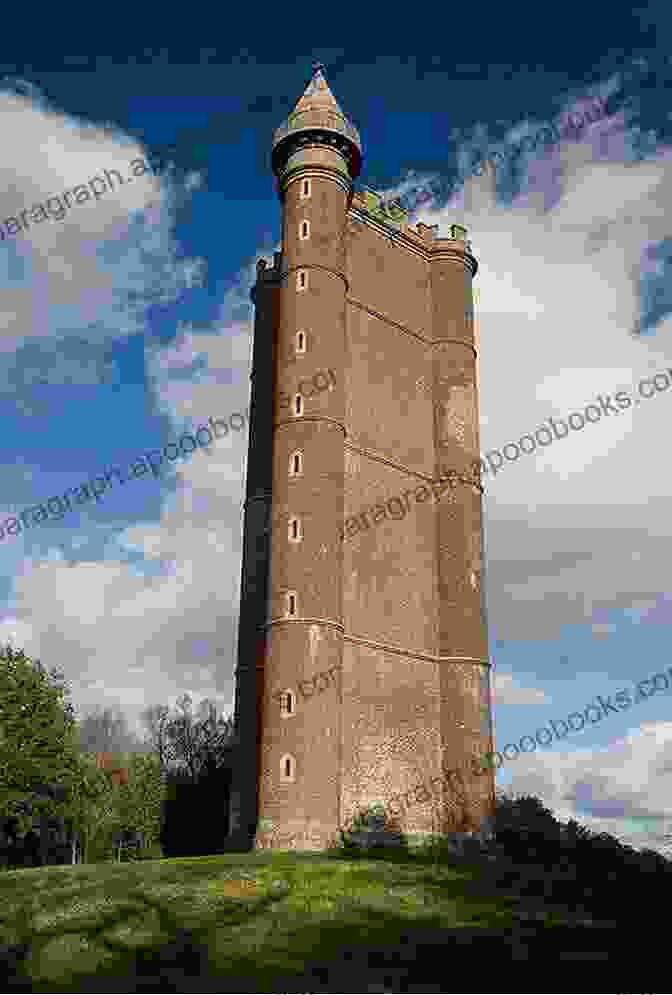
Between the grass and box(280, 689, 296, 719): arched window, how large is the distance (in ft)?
16.6

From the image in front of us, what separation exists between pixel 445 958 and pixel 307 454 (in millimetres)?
19087

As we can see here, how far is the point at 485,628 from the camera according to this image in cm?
3738

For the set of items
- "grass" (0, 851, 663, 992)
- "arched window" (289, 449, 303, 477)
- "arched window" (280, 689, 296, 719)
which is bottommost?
"grass" (0, 851, 663, 992)

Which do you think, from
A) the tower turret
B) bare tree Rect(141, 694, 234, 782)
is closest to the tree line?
bare tree Rect(141, 694, 234, 782)

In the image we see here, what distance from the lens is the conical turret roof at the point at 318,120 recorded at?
38406mm

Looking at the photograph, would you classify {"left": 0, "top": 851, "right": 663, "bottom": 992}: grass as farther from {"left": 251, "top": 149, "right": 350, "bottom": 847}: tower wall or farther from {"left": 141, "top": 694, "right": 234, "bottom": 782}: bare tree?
{"left": 141, "top": 694, "right": 234, "bottom": 782}: bare tree

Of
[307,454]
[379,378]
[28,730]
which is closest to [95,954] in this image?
[307,454]

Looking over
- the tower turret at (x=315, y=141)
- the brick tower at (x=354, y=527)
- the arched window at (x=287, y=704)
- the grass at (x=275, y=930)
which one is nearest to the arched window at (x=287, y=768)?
the brick tower at (x=354, y=527)

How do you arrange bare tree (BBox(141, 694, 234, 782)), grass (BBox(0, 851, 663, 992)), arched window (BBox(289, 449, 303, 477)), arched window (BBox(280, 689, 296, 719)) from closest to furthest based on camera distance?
grass (BBox(0, 851, 663, 992)) → arched window (BBox(280, 689, 296, 719)) → arched window (BBox(289, 449, 303, 477)) → bare tree (BBox(141, 694, 234, 782))

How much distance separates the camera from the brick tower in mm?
31203

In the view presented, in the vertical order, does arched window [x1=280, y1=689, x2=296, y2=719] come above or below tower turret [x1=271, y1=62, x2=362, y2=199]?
below

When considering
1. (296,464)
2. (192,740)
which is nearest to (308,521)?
(296,464)

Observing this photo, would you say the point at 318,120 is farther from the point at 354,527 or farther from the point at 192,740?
the point at 192,740

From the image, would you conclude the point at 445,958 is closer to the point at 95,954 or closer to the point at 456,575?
the point at 95,954
